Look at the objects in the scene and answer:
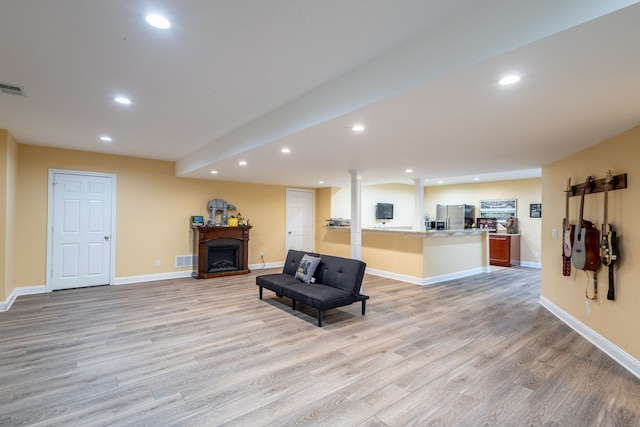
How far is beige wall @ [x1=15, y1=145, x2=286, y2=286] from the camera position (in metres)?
5.20

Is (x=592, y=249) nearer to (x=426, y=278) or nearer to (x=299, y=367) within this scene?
(x=426, y=278)

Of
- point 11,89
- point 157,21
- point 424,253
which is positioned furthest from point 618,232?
point 11,89

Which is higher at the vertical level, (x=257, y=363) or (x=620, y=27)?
(x=620, y=27)

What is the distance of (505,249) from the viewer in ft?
27.4

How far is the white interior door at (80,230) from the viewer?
543 cm

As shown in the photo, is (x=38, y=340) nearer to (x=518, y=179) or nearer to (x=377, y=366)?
(x=377, y=366)

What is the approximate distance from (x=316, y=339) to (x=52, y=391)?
2.29 m

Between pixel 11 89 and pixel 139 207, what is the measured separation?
3601mm

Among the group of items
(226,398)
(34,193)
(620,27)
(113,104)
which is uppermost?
(113,104)

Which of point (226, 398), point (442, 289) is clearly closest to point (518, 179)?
point (442, 289)

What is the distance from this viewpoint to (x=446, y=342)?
3402 mm

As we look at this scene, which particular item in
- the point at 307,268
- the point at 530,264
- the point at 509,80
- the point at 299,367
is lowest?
the point at 299,367

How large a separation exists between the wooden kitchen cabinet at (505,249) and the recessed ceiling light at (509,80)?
758 cm

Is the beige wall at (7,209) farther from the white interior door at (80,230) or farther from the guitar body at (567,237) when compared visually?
the guitar body at (567,237)
